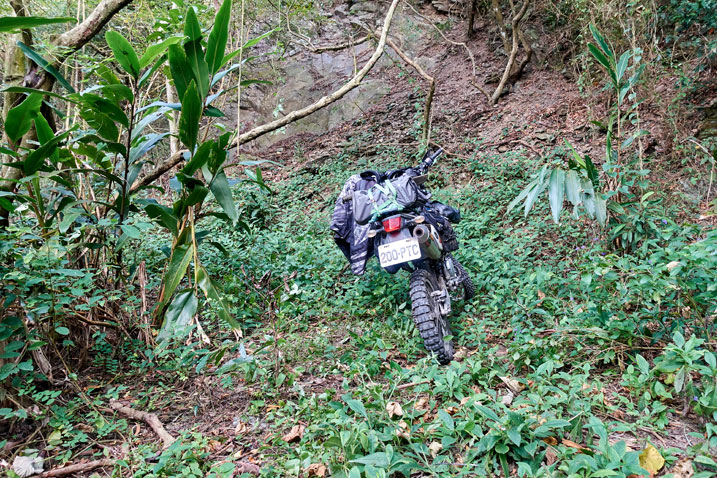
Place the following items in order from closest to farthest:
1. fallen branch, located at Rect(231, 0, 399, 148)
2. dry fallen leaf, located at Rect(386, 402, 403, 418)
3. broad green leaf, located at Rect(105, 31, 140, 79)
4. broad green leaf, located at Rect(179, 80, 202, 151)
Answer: dry fallen leaf, located at Rect(386, 402, 403, 418)
broad green leaf, located at Rect(179, 80, 202, 151)
broad green leaf, located at Rect(105, 31, 140, 79)
fallen branch, located at Rect(231, 0, 399, 148)

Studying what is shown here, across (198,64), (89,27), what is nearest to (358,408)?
(198,64)

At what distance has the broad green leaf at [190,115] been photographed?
243 centimetres

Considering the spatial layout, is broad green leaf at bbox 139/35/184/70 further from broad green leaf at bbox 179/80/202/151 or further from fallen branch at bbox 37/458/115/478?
fallen branch at bbox 37/458/115/478

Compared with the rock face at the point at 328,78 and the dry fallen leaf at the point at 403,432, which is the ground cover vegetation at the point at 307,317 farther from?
the rock face at the point at 328,78

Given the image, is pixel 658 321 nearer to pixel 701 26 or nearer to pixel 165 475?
pixel 165 475

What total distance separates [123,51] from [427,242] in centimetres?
233

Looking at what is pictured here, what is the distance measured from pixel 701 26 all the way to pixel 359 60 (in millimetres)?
7134

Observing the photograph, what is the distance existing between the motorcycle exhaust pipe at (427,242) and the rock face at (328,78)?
6.84 meters

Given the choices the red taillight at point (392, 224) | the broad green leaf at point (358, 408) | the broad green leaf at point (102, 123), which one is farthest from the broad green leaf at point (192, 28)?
the broad green leaf at point (358, 408)

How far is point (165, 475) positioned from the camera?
1.88m

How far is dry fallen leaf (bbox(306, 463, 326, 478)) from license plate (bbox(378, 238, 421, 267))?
4.87 feet

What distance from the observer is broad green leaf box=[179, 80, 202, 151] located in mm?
2429

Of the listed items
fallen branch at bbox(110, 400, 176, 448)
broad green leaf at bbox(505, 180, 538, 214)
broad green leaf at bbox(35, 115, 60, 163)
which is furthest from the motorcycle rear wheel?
broad green leaf at bbox(35, 115, 60, 163)

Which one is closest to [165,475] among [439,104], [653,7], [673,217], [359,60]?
[673,217]
